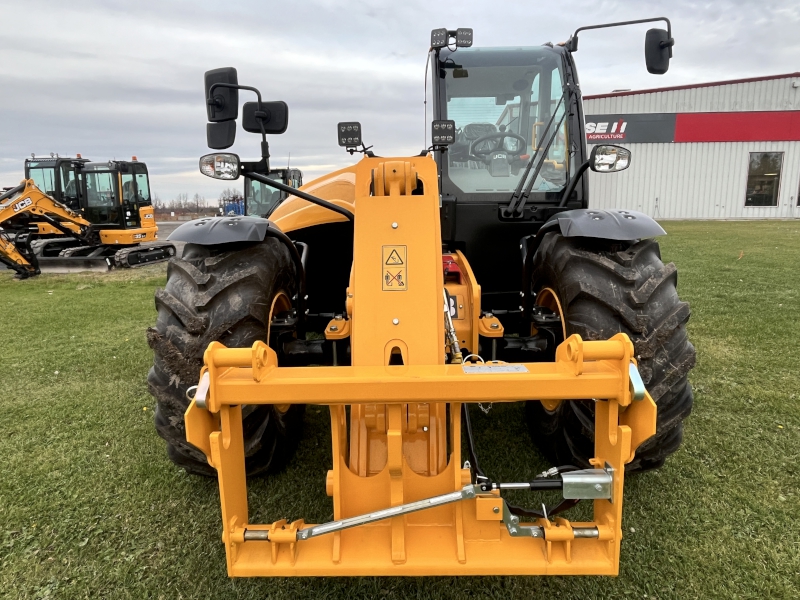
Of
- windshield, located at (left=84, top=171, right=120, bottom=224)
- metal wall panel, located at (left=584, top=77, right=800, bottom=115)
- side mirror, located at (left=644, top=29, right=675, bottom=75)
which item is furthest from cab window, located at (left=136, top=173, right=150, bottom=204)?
metal wall panel, located at (left=584, top=77, right=800, bottom=115)

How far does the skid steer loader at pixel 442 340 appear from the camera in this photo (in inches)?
67.4

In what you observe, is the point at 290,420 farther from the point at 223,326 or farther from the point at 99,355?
the point at 99,355

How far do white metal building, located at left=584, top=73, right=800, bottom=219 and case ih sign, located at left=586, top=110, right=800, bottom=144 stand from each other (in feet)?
0.13

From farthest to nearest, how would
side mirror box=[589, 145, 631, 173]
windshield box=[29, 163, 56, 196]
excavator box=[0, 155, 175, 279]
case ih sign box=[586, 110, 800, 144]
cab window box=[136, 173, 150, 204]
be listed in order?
case ih sign box=[586, 110, 800, 144]
cab window box=[136, 173, 150, 204]
windshield box=[29, 163, 56, 196]
excavator box=[0, 155, 175, 279]
side mirror box=[589, 145, 631, 173]

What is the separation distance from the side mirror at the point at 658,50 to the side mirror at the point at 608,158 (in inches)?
37.5

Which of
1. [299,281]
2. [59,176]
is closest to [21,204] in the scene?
[59,176]

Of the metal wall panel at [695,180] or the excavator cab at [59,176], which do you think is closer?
the excavator cab at [59,176]

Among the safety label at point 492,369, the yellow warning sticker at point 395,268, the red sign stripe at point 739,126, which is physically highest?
the red sign stripe at point 739,126

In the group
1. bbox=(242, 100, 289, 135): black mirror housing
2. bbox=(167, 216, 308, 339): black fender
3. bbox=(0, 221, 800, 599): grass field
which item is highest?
bbox=(242, 100, 289, 135): black mirror housing

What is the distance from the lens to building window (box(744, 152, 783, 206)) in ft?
77.6

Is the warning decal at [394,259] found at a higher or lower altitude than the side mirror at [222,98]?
lower

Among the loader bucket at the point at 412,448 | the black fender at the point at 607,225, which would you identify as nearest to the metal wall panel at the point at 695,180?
the black fender at the point at 607,225

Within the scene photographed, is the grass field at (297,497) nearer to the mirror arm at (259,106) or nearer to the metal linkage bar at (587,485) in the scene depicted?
the metal linkage bar at (587,485)

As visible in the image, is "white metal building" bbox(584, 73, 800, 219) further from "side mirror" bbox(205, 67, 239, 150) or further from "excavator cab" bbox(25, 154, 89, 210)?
"side mirror" bbox(205, 67, 239, 150)
